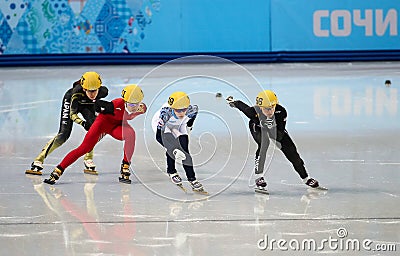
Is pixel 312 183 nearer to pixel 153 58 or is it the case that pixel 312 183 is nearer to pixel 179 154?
pixel 179 154

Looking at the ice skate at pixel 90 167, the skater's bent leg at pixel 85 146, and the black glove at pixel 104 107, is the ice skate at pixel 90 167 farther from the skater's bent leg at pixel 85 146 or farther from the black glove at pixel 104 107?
the black glove at pixel 104 107

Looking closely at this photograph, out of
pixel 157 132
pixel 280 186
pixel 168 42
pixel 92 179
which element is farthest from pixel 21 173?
pixel 168 42

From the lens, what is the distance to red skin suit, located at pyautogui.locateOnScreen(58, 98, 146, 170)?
19.8 ft

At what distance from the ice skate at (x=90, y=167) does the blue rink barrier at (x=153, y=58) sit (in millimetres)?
11219

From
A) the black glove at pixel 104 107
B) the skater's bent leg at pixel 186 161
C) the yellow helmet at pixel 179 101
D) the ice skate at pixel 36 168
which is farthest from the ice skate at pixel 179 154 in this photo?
the ice skate at pixel 36 168

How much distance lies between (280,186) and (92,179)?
1408 mm

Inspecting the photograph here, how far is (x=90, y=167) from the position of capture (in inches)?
257

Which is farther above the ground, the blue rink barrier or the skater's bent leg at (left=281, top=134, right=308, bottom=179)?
the blue rink barrier

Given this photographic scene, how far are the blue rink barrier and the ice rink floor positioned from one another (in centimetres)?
742

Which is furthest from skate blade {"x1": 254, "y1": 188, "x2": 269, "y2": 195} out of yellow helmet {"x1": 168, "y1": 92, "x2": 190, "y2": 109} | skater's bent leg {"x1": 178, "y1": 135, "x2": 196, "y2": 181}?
yellow helmet {"x1": 168, "y1": 92, "x2": 190, "y2": 109}

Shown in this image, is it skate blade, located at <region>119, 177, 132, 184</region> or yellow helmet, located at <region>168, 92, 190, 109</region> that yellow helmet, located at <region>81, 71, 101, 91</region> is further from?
yellow helmet, located at <region>168, 92, 190, 109</region>

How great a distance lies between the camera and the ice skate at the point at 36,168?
6414 millimetres

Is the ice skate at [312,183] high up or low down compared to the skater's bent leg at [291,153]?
down

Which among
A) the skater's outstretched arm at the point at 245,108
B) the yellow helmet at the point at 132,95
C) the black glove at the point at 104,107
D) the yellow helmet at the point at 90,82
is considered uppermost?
the yellow helmet at the point at 90,82
